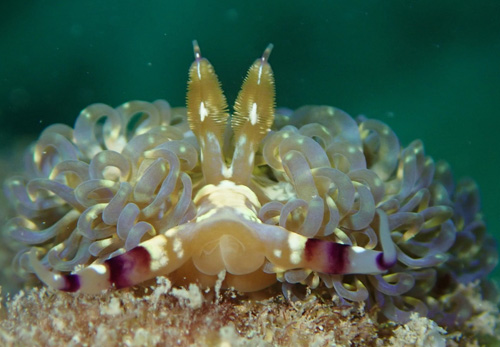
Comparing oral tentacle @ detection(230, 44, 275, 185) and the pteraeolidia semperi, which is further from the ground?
oral tentacle @ detection(230, 44, 275, 185)

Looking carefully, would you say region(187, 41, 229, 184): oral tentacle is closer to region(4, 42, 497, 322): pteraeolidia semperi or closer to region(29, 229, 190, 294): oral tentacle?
region(4, 42, 497, 322): pteraeolidia semperi

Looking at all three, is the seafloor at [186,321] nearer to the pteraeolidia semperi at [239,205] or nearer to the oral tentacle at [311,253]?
the pteraeolidia semperi at [239,205]

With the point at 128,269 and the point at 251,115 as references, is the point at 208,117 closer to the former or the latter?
the point at 251,115

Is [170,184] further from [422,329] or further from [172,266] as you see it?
[422,329]

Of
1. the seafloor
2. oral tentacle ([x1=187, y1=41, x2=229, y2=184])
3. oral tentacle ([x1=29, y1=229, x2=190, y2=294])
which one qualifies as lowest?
the seafloor

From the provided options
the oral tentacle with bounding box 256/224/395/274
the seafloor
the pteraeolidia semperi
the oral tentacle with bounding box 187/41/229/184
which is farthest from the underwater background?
the oral tentacle with bounding box 256/224/395/274

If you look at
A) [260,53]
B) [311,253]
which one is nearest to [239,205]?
[311,253]
